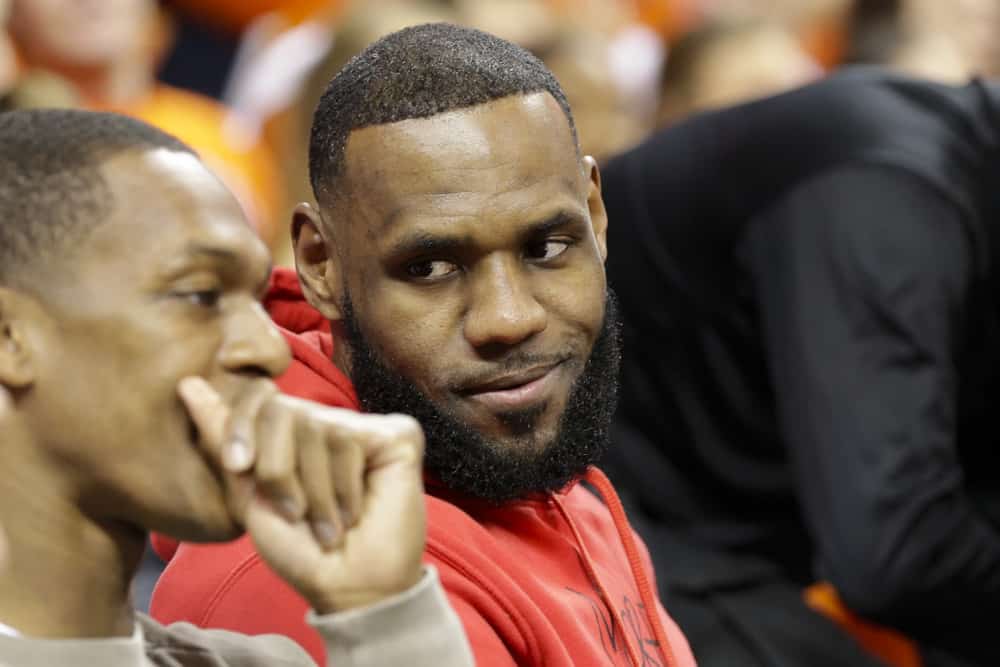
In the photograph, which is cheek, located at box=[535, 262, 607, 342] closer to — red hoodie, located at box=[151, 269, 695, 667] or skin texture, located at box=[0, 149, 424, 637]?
red hoodie, located at box=[151, 269, 695, 667]

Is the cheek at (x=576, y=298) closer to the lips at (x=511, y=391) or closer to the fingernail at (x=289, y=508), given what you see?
the lips at (x=511, y=391)

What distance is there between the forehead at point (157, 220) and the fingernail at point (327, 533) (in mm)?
222

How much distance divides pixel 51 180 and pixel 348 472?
313 millimetres

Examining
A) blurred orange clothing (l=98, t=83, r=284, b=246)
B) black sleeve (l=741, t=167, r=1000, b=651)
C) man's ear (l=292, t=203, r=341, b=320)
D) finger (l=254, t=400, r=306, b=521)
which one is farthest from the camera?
blurred orange clothing (l=98, t=83, r=284, b=246)

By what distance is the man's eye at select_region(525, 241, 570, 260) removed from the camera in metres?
1.60

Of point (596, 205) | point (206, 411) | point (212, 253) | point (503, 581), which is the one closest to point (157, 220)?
point (212, 253)

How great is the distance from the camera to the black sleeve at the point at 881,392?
2387 mm

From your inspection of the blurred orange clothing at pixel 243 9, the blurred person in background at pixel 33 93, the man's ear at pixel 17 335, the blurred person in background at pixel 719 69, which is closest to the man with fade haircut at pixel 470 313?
the man's ear at pixel 17 335

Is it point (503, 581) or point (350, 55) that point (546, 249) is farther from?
point (350, 55)

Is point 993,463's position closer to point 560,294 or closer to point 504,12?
point 560,294

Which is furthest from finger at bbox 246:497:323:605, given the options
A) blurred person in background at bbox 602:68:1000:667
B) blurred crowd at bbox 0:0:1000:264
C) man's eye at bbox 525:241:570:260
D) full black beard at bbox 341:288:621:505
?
blurred crowd at bbox 0:0:1000:264

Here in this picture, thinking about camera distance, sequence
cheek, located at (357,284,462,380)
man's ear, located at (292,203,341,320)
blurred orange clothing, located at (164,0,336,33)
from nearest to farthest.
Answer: cheek, located at (357,284,462,380) < man's ear, located at (292,203,341,320) < blurred orange clothing, located at (164,0,336,33)

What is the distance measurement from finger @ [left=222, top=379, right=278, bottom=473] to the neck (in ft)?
0.44

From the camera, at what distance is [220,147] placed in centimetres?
410
